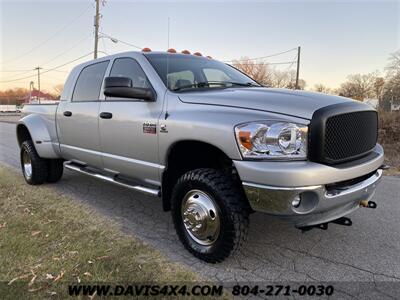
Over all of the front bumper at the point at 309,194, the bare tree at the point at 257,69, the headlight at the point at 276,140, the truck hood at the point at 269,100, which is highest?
the bare tree at the point at 257,69

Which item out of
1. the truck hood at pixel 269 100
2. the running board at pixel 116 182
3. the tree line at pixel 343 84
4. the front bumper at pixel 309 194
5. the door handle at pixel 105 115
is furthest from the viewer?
the tree line at pixel 343 84

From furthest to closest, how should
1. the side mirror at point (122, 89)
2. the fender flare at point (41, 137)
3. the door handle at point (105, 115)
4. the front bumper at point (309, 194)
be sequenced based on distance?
the fender flare at point (41, 137) < the door handle at point (105, 115) < the side mirror at point (122, 89) < the front bumper at point (309, 194)

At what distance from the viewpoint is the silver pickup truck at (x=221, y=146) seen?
2645 mm

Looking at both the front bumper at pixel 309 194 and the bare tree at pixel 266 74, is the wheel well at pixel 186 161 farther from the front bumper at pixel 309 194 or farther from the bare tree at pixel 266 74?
the bare tree at pixel 266 74

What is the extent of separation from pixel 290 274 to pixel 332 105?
4.76 ft

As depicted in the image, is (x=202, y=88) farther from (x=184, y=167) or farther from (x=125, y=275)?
(x=125, y=275)

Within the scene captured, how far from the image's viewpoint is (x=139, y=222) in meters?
4.19

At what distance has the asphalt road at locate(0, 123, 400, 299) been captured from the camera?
2.94 metres

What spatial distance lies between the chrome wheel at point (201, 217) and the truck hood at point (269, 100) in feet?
2.75

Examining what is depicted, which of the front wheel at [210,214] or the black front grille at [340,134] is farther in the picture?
the front wheel at [210,214]

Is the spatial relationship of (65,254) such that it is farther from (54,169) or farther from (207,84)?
(54,169)

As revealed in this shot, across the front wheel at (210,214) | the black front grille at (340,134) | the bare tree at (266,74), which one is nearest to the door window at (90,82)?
the front wheel at (210,214)

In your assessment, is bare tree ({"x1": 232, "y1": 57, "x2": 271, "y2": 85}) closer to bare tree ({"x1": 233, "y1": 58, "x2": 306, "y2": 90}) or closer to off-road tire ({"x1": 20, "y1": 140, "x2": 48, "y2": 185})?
bare tree ({"x1": 233, "y1": 58, "x2": 306, "y2": 90})

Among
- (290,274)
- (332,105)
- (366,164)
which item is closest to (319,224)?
(290,274)
